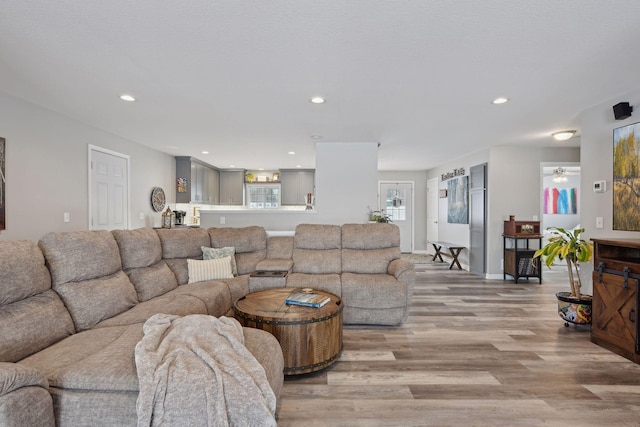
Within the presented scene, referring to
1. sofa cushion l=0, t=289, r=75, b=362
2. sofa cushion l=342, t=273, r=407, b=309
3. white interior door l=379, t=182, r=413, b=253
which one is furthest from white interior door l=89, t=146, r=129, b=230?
white interior door l=379, t=182, r=413, b=253

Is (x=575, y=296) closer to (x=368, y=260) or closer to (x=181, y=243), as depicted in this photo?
(x=368, y=260)

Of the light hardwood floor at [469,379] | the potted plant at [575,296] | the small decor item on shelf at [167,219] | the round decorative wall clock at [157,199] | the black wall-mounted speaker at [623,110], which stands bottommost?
the light hardwood floor at [469,379]

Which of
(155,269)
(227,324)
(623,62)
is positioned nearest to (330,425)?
(227,324)

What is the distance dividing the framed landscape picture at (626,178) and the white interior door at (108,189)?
6025 millimetres

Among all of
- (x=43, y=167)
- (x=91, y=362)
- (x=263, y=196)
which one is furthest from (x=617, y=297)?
(x=263, y=196)

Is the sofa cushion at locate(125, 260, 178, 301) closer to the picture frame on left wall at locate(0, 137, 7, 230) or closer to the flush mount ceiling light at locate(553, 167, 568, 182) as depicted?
the picture frame on left wall at locate(0, 137, 7, 230)

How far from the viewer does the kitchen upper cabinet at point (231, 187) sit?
8586mm

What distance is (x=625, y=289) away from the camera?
8.68ft

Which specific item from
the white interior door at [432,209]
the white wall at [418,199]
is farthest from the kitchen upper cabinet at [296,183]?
the white interior door at [432,209]

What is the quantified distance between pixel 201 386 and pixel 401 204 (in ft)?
26.9

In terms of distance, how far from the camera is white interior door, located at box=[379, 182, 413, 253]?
8.98 meters

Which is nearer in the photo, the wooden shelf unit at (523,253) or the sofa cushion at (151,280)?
the sofa cushion at (151,280)

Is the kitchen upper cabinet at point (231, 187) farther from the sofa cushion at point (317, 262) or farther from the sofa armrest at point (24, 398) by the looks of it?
the sofa armrest at point (24, 398)

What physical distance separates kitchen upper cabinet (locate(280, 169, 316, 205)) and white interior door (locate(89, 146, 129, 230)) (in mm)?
3944
